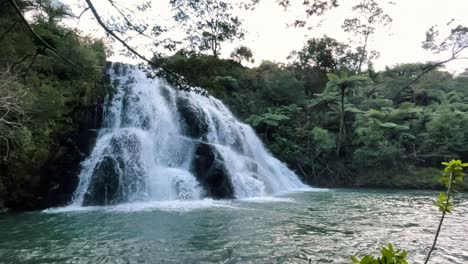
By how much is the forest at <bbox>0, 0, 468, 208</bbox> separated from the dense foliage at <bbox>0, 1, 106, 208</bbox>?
4 centimetres

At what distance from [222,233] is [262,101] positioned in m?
17.5

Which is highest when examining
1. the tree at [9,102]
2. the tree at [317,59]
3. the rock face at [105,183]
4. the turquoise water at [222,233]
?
the tree at [317,59]

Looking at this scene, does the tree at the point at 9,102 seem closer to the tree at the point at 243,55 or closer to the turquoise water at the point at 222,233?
the turquoise water at the point at 222,233

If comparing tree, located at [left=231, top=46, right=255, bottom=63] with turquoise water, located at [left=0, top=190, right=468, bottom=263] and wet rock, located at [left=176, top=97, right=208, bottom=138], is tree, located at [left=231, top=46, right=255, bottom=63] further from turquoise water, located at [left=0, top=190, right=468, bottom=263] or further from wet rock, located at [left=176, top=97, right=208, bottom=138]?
turquoise water, located at [left=0, top=190, right=468, bottom=263]

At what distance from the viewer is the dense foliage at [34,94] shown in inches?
269

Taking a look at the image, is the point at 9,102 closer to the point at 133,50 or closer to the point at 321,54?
the point at 133,50

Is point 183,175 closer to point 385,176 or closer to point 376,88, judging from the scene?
point 385,176

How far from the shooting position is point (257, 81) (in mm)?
25016

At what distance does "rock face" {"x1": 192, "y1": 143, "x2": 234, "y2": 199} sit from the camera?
502 inches

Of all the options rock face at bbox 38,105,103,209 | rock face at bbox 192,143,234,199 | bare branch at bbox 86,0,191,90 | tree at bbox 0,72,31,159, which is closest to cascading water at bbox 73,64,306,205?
rock face at bbox 192,143,234,199

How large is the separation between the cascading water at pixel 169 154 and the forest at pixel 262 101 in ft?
3.24

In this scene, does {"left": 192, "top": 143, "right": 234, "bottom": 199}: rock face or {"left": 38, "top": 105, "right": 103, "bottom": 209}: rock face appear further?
{"left": 192, "top": 143, "right": 234, "bottom": 199}: rock face

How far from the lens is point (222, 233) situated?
6.93 m

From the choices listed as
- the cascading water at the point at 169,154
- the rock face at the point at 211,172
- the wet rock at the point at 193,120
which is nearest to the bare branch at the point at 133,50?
the cascading water at the point at 169,154
